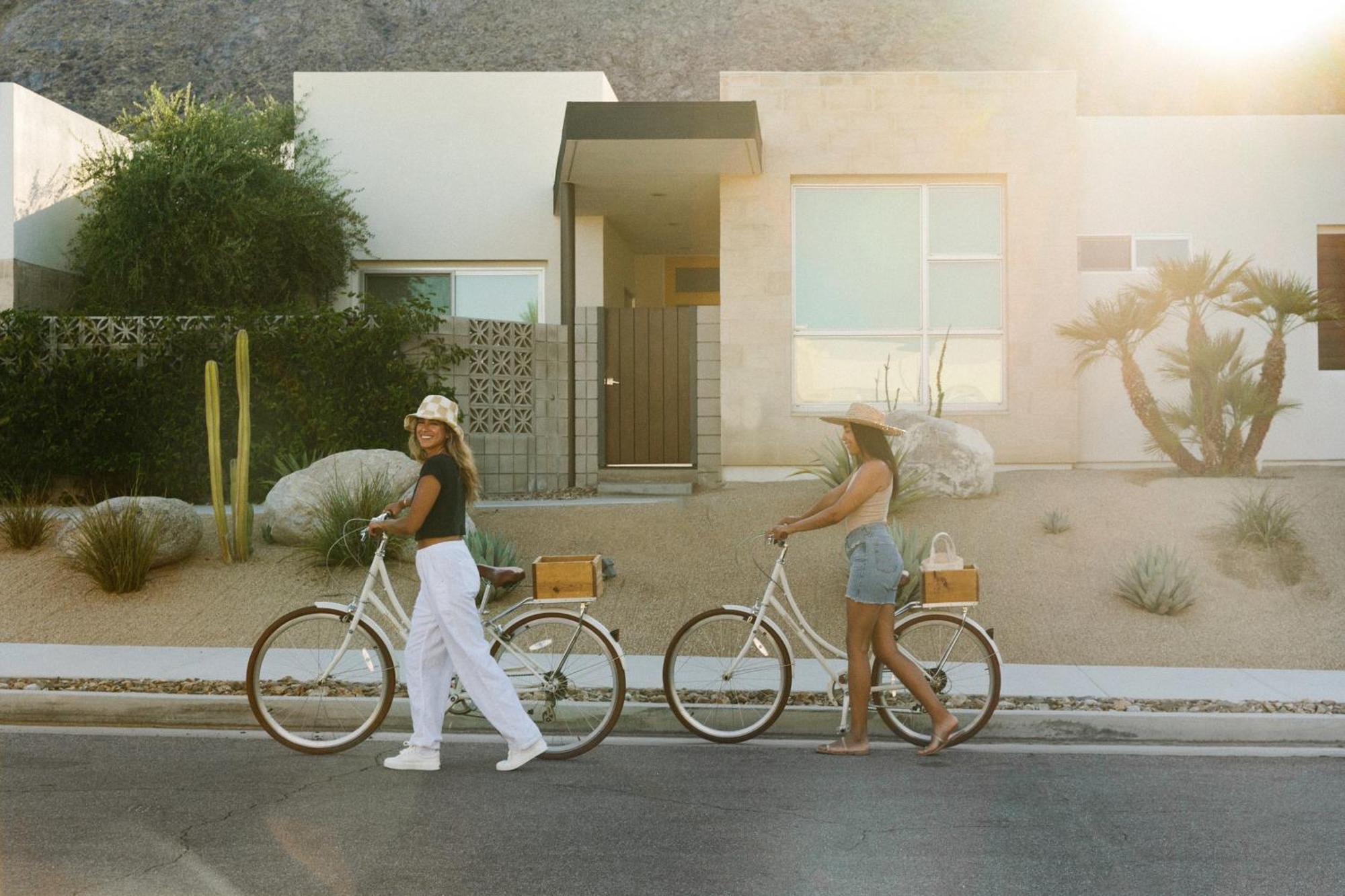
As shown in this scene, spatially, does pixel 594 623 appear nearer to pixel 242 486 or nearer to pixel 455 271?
pixel 242 486

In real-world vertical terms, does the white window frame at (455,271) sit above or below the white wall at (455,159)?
below

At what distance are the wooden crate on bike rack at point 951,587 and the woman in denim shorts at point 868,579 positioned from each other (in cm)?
34

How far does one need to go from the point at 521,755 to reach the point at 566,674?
0.60 m

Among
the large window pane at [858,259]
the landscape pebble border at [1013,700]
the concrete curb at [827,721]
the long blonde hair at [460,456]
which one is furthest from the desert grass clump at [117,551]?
the large window pane at [858,259]

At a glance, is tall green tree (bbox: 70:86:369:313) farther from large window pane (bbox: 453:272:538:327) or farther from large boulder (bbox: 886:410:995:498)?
large boulder (bbox: 886:410:995:498)

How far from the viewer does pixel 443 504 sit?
6.29 m

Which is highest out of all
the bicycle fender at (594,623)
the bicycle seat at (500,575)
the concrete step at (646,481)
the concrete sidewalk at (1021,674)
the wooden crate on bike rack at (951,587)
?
the concrete step at (646,481)

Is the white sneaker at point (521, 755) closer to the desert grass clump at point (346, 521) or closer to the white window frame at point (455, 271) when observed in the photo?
the desert grass clump at point (346, 521)

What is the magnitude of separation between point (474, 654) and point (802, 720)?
225 centimetres

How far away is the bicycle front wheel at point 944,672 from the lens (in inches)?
269

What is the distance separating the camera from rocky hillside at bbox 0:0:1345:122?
8331 centimetres

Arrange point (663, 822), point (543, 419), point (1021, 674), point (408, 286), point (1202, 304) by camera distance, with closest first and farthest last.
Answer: point (663, 822), point (1021, 674), point (1202, 304), point (543, 419), point (408, 286)

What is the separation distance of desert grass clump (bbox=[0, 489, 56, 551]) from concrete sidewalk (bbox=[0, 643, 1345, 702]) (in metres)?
2.48

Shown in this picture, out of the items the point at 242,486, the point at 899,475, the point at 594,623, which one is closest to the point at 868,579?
the point at 594,623
